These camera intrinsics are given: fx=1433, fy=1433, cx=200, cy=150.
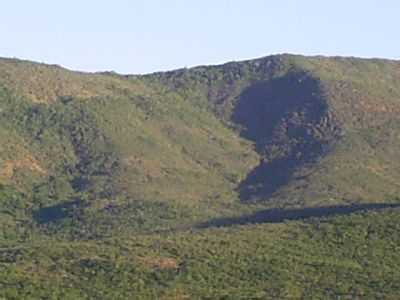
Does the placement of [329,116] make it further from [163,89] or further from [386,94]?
[163,89]

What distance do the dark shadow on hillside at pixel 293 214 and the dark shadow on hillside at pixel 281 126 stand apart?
53.7 ft

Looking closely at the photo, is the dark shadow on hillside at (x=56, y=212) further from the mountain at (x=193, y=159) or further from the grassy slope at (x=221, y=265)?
the grassy slope at (x=221, y=265)

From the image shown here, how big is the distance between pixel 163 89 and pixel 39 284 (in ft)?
292

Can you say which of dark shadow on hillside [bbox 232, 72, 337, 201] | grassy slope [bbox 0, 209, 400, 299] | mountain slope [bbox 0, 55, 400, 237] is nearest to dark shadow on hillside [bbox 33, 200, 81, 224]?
mountain slope [bbox 0, 55, 400, 237]

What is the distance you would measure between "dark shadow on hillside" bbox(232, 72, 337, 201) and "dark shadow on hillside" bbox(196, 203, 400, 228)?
1637 cm

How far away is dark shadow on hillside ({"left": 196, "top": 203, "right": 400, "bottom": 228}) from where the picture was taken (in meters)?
111

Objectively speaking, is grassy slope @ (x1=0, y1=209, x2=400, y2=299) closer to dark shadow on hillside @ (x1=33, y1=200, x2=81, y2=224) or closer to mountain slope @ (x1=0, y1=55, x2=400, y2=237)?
mountain slope @ (x1=0, y1=55, x2=400, y2=237)

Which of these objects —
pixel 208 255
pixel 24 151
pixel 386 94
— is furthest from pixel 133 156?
pixel 208 255

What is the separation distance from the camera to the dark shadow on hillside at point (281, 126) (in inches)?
5665

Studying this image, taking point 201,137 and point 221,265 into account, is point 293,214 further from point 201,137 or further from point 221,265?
point 201,137

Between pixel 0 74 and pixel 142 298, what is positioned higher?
pixel 0 74

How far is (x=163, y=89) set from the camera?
170 m

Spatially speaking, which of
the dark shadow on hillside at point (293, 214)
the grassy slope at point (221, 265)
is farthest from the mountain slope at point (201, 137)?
the grassy slope at point (221, 265)

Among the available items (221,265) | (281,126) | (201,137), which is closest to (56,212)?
(201,137)
